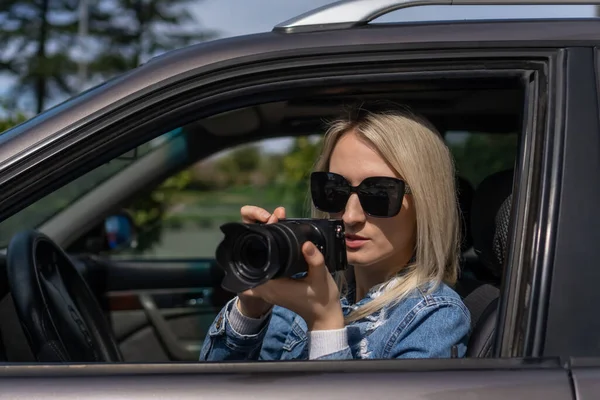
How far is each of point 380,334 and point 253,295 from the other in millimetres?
251

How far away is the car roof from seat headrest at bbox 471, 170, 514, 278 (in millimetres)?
363

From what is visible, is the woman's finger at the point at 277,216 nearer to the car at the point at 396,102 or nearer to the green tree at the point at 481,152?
the car at the point at 396,102

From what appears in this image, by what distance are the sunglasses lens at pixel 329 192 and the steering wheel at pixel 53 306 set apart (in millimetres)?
598

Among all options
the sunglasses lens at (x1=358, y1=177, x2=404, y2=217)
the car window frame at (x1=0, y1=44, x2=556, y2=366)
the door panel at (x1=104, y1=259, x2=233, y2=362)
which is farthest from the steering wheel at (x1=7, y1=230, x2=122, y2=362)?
the door panel at (x1=104, y1=259, x2=233, y2=362)

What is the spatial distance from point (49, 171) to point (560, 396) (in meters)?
0.86

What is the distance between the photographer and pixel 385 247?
171 cm

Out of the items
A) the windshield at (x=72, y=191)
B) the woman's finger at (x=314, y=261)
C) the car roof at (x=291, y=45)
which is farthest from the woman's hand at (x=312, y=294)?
the windshield at (x=72, y=191)

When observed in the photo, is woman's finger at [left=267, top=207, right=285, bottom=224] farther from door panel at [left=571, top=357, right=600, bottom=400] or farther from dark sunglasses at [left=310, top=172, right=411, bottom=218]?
door panel at [left=571, top=357, right=600, bottom=400]

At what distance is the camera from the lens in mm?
1376

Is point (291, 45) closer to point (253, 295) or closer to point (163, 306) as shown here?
point (253, 295)

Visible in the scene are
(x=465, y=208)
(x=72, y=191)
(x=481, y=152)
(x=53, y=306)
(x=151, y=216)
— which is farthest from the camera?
(x=151, y=216)

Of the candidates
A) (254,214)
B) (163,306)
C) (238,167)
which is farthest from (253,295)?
(238,167)

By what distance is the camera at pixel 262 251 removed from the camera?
1.38 m

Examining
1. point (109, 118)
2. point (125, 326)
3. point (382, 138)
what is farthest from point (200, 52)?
point (125, 326)
